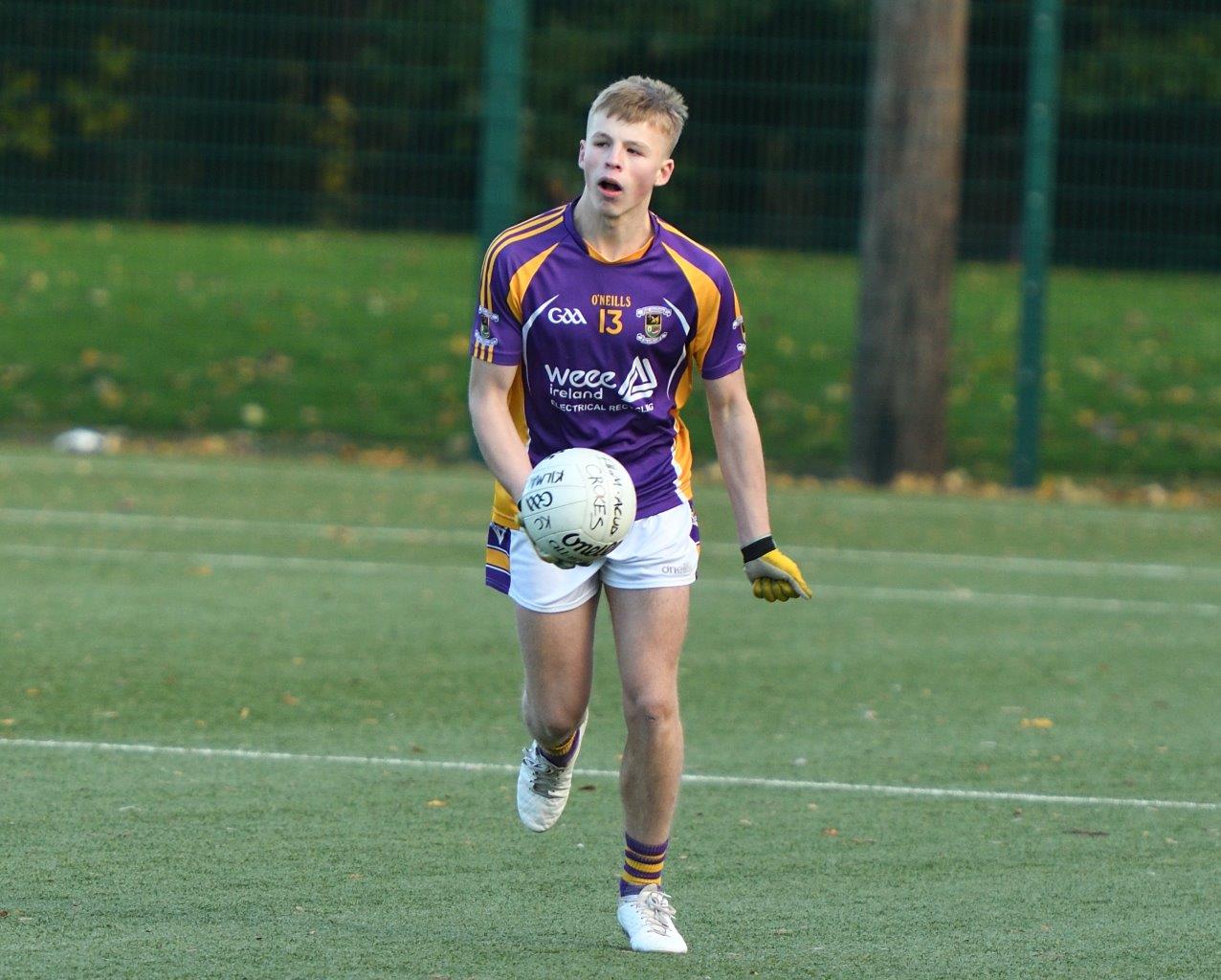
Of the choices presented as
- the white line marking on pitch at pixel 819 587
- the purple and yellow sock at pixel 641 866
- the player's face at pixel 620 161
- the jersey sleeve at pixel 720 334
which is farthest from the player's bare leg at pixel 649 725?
the white line marking on pitch at pixel 819 587

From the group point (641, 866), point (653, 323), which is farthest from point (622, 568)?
point (641, 866)

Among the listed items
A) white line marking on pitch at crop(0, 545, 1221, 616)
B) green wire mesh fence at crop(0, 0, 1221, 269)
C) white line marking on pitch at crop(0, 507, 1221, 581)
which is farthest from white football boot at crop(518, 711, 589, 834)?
green wire mesh fence at crop(0, 0, 1221, 269)

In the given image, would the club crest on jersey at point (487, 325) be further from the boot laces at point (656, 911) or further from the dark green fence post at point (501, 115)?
the dark green fence post at point (501, 115)

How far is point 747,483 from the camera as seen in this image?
536cm

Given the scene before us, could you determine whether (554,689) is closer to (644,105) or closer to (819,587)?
(644,105)

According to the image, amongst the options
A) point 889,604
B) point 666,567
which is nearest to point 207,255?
point 889,604

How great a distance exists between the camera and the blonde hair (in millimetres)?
5051

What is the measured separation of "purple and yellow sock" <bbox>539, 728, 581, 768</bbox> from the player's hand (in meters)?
0.65

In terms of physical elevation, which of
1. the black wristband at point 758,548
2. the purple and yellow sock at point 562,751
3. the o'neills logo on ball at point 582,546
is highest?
the o'neills logo on ball at point 582,546

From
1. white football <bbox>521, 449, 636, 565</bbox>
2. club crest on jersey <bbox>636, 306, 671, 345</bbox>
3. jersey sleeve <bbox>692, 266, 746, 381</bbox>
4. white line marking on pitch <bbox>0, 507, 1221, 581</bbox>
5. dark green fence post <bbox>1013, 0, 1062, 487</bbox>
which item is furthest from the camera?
dark green fence post <bbox>1013, 0, 1062, 487</bbox>

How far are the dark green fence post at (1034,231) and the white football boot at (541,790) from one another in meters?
10.1

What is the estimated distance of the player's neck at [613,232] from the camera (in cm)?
515

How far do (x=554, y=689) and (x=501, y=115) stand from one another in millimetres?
10771

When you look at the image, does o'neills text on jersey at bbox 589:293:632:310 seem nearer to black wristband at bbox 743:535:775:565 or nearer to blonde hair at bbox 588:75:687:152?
blonde hair at bbox 588:75:687:152
